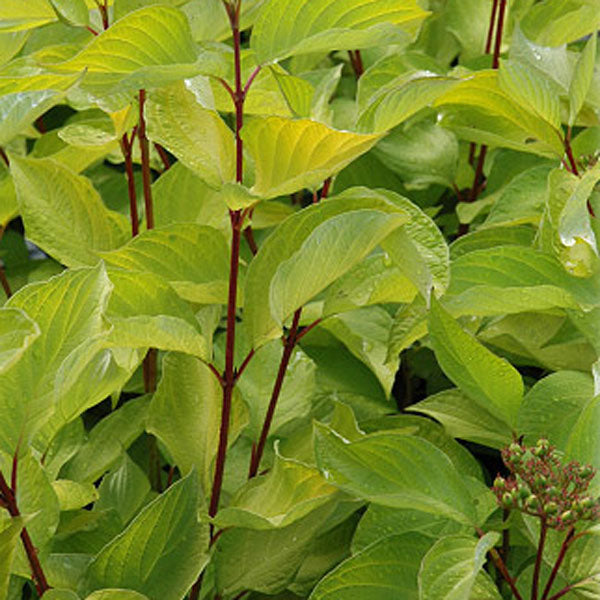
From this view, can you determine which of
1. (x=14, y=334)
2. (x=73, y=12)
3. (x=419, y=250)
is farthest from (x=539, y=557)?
(x=73, y=12)

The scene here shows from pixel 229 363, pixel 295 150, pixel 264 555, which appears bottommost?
pixel 264 555

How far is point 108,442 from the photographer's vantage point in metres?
0.65

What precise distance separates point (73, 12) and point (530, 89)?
0.26 m

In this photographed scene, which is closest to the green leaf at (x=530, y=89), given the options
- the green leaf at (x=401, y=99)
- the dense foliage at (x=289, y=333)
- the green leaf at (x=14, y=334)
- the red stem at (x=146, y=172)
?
the dense foliage at (x=289, y=333)

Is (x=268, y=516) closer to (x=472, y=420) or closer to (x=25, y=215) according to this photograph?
(x=472, y=420)

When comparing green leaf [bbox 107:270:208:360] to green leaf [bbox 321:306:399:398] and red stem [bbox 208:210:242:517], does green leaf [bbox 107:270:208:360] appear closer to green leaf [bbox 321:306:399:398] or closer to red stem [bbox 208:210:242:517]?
red stem [bbox 208:210:242:517]

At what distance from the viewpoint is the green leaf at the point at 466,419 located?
60 centimetres

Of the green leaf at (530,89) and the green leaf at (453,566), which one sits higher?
the green leaf at (530,89)

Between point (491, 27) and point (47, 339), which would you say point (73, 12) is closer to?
point (47, 339)

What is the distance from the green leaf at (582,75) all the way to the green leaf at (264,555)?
27 cm

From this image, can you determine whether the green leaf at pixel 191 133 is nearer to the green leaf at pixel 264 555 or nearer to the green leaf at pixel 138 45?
the green leaf at pixel 138 45

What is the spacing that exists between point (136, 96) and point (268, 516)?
252 mm

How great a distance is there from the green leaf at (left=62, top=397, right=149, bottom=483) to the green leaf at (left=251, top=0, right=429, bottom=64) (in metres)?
0.23

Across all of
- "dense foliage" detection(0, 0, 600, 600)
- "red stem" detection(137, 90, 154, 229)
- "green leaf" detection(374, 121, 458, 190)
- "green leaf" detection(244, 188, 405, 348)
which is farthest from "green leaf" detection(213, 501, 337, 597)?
"green leaf" detection(374, 121, 458, 190)
